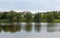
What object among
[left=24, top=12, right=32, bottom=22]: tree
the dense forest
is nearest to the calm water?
the dense forest

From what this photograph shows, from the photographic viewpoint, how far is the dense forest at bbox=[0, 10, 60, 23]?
24.5 m

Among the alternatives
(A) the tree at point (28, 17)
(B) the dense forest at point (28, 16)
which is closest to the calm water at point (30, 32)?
(B) the dense forest at point (28, 16)

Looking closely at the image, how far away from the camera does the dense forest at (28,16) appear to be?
80.4ft

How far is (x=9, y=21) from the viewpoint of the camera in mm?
24250

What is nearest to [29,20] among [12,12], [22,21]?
[22,21]

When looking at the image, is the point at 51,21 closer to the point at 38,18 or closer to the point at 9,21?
the point at 38,18

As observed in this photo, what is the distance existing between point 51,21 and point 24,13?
171 inches

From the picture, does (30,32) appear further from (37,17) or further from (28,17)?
(37,17)

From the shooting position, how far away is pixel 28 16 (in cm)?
2544

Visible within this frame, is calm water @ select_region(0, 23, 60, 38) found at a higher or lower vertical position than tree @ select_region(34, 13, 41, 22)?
lower

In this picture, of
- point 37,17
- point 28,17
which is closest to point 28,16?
point 28,17

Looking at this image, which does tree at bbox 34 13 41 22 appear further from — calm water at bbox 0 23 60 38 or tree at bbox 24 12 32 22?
calm water at bbox 0 23 60 38

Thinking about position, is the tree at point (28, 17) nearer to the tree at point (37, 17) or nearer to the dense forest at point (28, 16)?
the dense forest at point (28, 16)

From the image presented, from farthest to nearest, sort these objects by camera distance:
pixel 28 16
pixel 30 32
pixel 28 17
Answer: pixel 28 16, pixel 28 17, pixel 30 32
